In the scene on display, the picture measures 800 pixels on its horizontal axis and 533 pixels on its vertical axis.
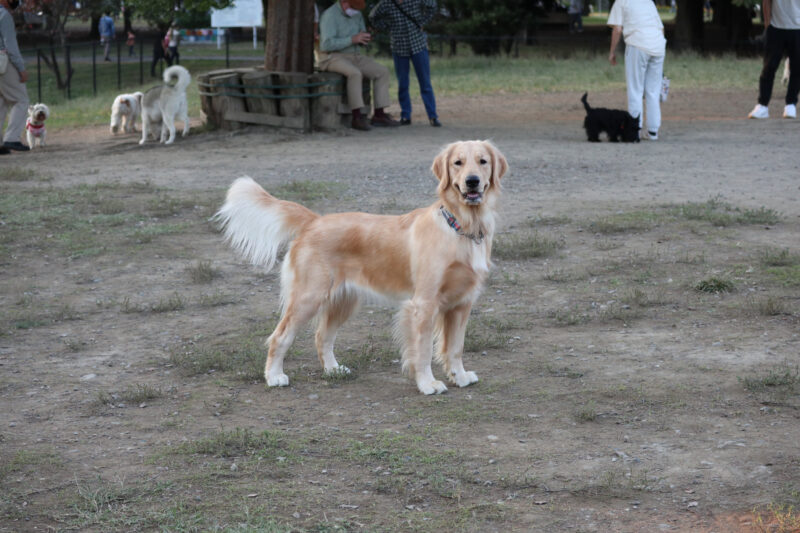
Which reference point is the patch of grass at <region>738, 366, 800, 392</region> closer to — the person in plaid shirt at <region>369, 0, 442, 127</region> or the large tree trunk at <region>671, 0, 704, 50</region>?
the person in plaid shirt at <region>369, 0, 442, 127</region>

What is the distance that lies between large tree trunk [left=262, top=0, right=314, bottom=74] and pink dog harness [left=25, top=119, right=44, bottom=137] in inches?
147

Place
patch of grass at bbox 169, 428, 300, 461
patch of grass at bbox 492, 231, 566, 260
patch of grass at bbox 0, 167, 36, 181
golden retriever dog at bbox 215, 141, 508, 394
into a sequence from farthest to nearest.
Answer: patch of grass at bbox 0, 167, 36, 181 → patch of grass at bbox 492, 231, 566, 260 → golden retriever dog at bbox 215, 141, 508, 394 → patch of grass at bbox 169, 428, 300, 461

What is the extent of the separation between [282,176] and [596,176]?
12.5ft

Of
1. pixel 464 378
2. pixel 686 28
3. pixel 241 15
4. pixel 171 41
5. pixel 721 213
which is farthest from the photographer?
pixel 686 28

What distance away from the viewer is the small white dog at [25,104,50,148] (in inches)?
564

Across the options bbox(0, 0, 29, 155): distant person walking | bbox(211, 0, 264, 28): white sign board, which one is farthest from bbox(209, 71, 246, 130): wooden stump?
bbox(211, 0, 264, 28): white sign board

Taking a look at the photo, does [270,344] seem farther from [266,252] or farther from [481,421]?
[481,421]

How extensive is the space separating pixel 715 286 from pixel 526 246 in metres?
1.72

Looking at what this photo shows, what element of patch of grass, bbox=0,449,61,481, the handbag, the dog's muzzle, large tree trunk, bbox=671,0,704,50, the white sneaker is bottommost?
patch of grass, bbox=0,449,61,481

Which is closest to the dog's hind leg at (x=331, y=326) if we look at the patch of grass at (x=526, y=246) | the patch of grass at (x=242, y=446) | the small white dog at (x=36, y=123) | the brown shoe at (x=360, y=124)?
the patch of grass at (x=242, y=446)

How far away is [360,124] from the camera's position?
49.7 feet

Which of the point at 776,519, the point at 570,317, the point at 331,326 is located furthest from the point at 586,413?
the point at 570,317

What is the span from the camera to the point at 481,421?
469 centimetres

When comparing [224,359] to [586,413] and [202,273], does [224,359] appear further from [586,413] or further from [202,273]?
[586,413]
